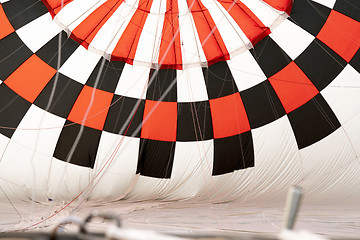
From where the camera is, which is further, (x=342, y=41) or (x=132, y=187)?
(x=132, y=187)

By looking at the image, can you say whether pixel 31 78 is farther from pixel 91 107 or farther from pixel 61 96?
pixel 91 107

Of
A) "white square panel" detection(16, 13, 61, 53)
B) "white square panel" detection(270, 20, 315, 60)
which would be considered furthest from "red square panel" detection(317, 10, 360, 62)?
"white square panel" detection(16, 13, 61, 53)

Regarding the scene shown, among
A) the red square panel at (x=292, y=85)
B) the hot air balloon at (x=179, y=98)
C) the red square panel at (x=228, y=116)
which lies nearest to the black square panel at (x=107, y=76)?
the hot air balloon at (x=179, y=98)

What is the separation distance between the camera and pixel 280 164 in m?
→ 2.97

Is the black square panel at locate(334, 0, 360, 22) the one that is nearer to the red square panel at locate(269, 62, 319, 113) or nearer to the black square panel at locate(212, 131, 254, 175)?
the red square panel at locate(269, 62, 319, 113)

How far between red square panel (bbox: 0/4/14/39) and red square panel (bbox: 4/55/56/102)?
259 millimetres

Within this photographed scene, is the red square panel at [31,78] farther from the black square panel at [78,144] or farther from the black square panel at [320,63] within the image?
the black square panel at [320,63]

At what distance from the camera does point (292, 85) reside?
9.37 feet

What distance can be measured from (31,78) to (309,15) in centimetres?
228

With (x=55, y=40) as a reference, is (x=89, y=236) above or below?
below

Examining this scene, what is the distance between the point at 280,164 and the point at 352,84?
2.91ft

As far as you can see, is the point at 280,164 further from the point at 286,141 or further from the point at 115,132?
the point at 115,132

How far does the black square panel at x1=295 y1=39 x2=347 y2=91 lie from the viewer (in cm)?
280

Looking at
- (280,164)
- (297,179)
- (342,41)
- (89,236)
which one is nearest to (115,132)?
(280,164)
